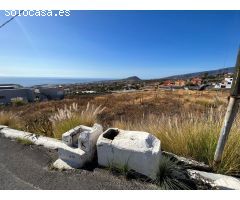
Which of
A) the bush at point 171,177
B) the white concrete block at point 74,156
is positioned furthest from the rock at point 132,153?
the white concrete block at point 74,156

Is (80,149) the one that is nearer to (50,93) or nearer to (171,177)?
(171,177)

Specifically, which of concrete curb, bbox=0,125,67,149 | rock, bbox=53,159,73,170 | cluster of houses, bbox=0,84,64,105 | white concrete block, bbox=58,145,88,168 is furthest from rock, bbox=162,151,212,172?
cluster of houses, bbox=0,84,64,105

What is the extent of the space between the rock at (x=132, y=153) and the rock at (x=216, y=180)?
589 mm

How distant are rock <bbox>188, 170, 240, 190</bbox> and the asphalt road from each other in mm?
645

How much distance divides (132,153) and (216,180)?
1.19 m

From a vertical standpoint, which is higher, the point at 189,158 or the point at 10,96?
the point at 189,158

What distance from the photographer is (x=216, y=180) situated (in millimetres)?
2916

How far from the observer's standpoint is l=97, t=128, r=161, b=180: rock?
120 inches

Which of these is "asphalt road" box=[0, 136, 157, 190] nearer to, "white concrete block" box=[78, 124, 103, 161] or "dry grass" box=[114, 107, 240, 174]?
"white concrete block" box=[78, 124, 103, 161]

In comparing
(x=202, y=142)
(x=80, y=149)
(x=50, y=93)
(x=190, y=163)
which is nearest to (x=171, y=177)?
(x=190, y=163)
